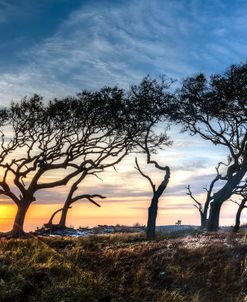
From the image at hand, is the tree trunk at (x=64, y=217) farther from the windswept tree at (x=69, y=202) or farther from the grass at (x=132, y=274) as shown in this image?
the grass at (x=132, y=274)

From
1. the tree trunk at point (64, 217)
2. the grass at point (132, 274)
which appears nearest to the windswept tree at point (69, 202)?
the tree trunk at point (64, 217)

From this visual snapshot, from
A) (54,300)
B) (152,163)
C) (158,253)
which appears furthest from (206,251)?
(152,163)

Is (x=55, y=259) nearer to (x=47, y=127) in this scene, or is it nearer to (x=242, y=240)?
(x=242, y=240)

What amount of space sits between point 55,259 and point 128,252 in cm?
254

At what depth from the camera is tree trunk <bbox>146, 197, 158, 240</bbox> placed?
1196 inches

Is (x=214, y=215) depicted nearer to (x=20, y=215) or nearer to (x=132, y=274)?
(x=20, y=215)

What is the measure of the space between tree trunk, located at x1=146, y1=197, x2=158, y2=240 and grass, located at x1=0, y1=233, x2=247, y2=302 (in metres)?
11.2

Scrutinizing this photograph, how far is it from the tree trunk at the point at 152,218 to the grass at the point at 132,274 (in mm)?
11186

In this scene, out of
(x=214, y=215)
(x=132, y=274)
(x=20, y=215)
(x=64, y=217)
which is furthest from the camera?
(x=64, y=217)

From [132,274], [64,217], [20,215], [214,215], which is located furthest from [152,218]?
[132,274]

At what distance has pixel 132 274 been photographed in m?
15.9

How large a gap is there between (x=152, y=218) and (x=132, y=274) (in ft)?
49.6

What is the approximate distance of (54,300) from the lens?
43.8 ft

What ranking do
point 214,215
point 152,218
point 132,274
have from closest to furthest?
1. point 132,274
2. point 152,218
3. point 214,215
